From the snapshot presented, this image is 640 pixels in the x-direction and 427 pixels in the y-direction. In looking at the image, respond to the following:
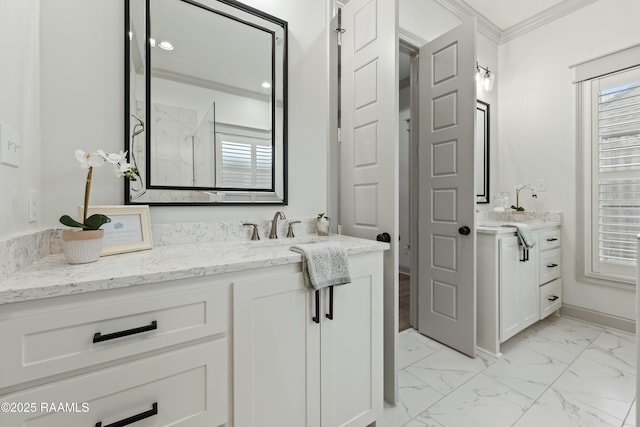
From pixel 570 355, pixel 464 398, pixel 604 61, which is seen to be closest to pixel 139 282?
pixel 464 398

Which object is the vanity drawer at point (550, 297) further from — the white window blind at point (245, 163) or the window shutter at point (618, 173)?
the white window blind at point (245, 163)

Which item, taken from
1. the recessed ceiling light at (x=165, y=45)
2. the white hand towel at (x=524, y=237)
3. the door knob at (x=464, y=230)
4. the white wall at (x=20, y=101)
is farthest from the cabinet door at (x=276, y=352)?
the white hand towel at (x=524, y=237)

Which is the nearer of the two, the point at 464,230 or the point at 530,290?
the point at 464,230

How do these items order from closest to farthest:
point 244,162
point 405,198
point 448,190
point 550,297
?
point 244,162
point 448,190
point 550,297
point 405,198

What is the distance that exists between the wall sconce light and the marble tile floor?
2441 mm

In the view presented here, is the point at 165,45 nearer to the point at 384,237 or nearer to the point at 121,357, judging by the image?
the point at 121,357

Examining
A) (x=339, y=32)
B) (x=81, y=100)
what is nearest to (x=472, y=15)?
(x=339, y=32)

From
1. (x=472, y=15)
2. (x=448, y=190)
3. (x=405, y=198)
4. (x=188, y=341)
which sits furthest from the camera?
(x=405, y=198)

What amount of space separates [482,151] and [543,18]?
1.41 metres

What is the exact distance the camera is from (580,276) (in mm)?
2668

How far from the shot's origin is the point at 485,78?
292 centimetres

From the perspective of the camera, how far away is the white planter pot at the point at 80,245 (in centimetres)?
94

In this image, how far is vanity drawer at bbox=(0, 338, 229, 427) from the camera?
73cm

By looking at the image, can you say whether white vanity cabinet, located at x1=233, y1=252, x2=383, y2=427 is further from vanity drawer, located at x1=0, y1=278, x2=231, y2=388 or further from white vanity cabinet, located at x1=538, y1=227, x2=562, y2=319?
white vanity cabinet, located at x1=538, y1=227, x2=562, y2=319
